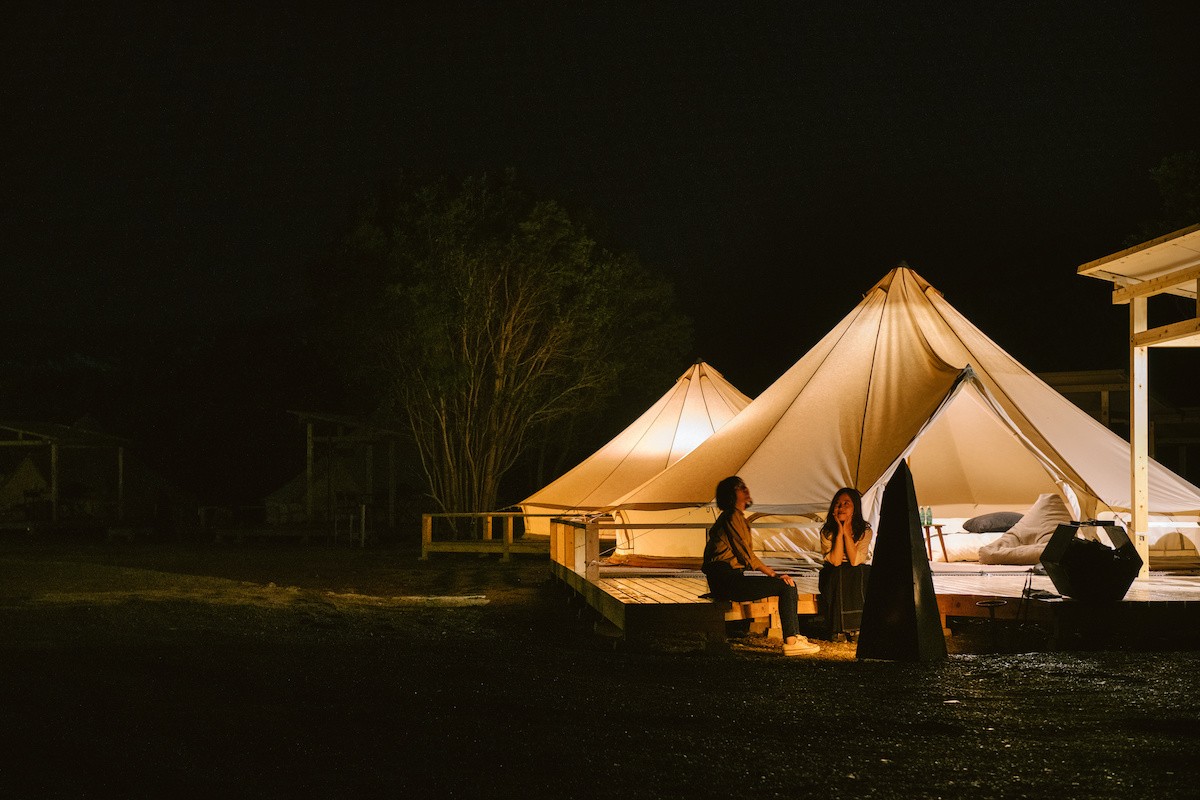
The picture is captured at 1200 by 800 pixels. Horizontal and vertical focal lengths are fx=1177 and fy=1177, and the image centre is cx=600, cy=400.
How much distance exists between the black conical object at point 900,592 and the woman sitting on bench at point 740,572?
0.67m

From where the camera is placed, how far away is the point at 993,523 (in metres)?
12.8

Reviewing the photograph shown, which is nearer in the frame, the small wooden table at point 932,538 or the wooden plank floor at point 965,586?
the wooden plank floor at point 965,586

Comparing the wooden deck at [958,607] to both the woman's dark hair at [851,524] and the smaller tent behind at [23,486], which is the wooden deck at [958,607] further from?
the smaller tent behind at [23,486]

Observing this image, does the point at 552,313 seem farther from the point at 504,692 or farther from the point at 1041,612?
the point at 504,692

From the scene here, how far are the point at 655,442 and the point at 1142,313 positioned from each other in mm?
7514

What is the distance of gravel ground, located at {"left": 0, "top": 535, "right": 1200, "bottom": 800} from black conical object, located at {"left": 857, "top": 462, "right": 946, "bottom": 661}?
8.6 inches

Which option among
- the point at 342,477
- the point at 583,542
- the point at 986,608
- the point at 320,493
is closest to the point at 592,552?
the point at 583,542

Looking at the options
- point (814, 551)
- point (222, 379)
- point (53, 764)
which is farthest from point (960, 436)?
point (222, 379)

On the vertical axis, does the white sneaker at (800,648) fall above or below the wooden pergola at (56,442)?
below

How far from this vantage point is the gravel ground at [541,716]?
4.08 meters

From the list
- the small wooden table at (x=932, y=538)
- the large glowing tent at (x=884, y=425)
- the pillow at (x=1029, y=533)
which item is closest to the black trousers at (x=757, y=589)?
the large glowing tent at (x=884, y=425)

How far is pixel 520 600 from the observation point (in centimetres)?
1168

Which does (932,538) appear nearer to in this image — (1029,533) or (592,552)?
(1029,533)

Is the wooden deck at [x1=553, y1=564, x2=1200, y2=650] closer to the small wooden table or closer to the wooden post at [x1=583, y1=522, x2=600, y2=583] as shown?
the wooden post at [x1=583, y1=522, x2=600, y2=583]
